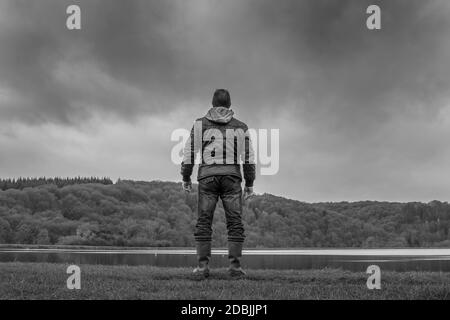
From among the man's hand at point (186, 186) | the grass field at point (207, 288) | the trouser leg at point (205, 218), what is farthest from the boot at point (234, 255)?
the man's hand at point (186, 186)

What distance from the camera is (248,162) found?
11695mm

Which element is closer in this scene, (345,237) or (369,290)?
(369,290)

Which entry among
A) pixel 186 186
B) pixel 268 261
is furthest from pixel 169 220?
pixel 186 186

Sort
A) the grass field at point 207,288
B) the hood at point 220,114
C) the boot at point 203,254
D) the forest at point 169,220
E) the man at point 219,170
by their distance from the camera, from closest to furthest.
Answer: the grass field at point 207,288
the boot at point 203,254
the man at point 219,170
the hood at point 220,114
the forest at point 169,220

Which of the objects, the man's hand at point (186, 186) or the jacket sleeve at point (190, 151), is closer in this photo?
the jacket sleeve at point (190, 151)

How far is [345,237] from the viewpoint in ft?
414

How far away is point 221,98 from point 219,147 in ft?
4.01

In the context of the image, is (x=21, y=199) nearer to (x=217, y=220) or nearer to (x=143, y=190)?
(x=143, y=190)

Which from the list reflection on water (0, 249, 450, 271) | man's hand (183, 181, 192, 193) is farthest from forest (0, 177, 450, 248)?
man's hand (183, 181, 192, 193)

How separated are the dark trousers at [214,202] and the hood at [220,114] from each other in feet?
4.36

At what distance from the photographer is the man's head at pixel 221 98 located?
11828mm

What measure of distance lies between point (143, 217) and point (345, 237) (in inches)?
1987

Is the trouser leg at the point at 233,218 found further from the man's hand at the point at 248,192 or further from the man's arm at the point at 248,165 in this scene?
the man's arm at the point at 248,165

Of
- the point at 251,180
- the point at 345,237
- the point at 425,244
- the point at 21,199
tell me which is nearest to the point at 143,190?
the point at 21,199
